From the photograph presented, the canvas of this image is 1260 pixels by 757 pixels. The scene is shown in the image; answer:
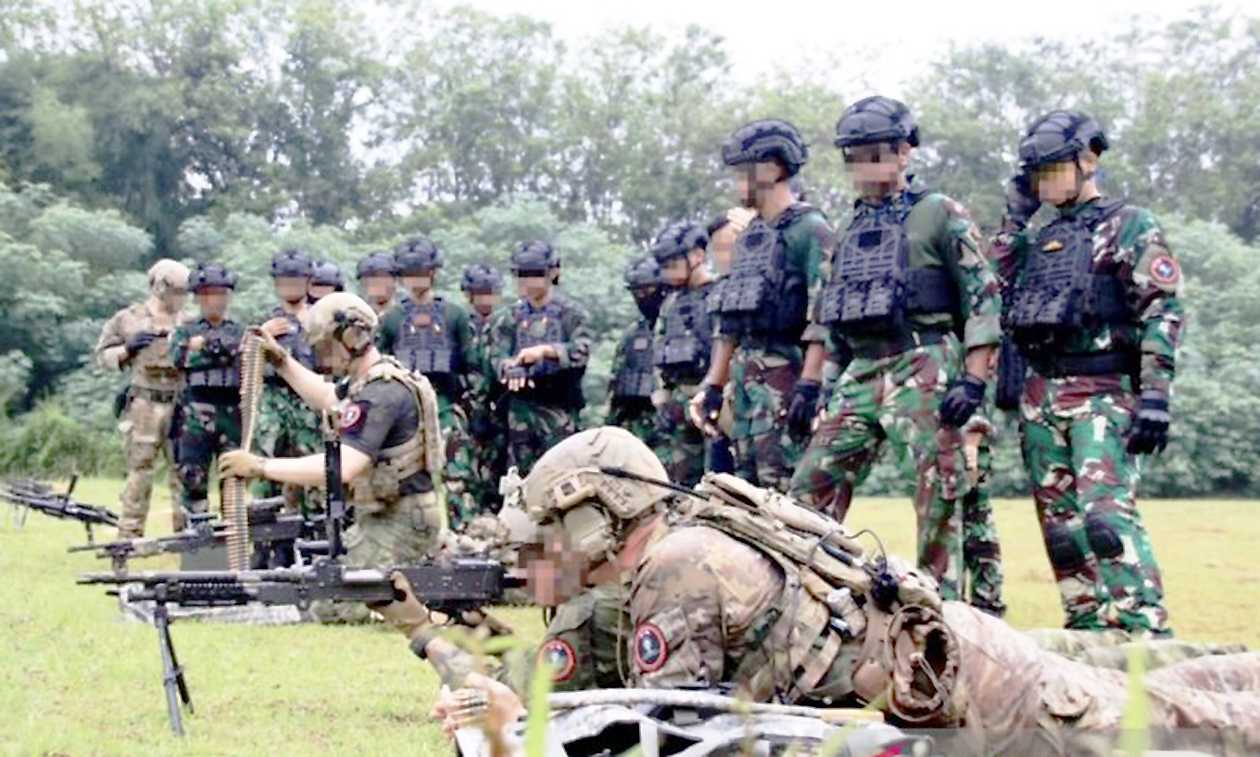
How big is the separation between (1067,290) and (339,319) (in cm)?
279

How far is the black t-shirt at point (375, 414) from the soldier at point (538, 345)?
3105 mm

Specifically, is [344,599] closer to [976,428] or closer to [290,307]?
[976,428]

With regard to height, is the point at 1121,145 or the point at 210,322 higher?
the point at 1121,145

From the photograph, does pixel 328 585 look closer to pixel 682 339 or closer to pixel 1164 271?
pixel 1164 271

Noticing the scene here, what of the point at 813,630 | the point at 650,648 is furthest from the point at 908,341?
the point at 650,648

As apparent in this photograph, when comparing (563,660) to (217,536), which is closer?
(563,660)

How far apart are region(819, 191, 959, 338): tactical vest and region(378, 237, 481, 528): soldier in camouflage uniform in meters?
4.55

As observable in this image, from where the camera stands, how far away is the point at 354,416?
7.11 metres

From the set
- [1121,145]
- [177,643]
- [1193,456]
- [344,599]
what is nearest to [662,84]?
[1121,145]

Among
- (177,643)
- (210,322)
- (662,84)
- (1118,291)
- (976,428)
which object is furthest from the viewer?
(662,84)

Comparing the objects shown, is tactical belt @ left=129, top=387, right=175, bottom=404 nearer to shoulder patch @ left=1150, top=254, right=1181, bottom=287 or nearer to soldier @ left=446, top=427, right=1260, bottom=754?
shoulder patch @ left=1150, top=254, right=1181, bottom=287

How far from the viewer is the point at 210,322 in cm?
1103

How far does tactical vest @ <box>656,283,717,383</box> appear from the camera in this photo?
934 cm

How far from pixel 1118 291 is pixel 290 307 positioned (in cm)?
623
